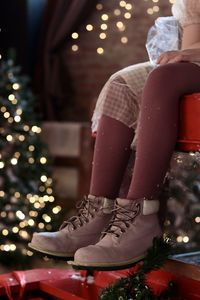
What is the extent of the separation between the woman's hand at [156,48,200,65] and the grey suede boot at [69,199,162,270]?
33 cm

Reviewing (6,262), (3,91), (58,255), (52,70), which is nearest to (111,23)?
(52,70)

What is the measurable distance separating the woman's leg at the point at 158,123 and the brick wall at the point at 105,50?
7.24 feet

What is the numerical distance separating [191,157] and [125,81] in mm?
270

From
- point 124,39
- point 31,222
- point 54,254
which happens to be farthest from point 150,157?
point 124,39

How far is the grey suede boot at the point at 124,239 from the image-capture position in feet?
4.24

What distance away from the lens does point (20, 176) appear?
317cm

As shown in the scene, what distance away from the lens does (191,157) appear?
1.59m

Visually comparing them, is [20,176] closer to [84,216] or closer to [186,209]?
[186,209]

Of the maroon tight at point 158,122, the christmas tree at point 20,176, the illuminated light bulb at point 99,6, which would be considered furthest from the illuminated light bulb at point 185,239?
the illuminated light bulb at point 99,6

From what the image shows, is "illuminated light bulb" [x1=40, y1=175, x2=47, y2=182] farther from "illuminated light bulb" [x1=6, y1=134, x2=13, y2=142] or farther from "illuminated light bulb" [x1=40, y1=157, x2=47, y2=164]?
"illuminated light bulb" [x1=6, y1=134, x2=13, y2=142]

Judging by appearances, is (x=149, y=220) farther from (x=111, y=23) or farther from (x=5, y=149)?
(x=111, y=23)

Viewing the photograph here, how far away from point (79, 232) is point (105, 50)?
271 cm

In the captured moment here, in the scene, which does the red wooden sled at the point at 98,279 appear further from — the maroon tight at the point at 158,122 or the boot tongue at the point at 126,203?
the boot tongue at the point at 126,203

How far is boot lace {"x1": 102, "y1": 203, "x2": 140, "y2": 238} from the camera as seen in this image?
1.34m
